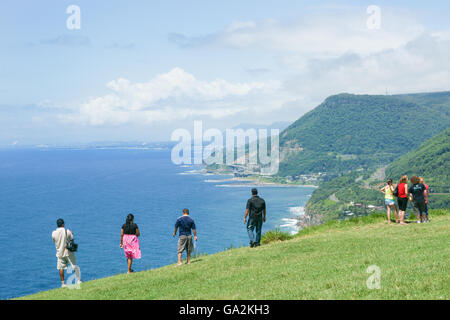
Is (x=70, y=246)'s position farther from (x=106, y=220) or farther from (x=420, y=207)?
(x=106, y=220)

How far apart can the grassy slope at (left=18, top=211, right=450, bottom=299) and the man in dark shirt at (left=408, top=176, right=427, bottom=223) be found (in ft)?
3.08

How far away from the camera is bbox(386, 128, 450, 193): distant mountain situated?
13862 centimetres

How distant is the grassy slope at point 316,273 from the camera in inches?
340

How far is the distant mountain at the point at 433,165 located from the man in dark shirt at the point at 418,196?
12712 centimetres

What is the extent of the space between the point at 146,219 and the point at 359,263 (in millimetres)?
116523

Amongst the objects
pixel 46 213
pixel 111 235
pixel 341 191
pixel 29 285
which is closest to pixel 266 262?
pixel 29 285

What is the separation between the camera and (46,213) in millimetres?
127438

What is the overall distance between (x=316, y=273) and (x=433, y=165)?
160656 mm

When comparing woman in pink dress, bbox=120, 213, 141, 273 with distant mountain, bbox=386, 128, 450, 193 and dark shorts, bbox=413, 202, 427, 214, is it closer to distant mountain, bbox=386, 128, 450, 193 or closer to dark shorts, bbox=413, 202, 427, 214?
dark shorts, bbox=413, 202, 427, 214

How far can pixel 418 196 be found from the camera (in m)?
18.1

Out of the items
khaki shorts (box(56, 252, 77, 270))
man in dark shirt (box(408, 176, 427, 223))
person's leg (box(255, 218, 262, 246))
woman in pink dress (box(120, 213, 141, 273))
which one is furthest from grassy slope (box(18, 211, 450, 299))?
khaki shorts (box(56, 252, 77, 270))

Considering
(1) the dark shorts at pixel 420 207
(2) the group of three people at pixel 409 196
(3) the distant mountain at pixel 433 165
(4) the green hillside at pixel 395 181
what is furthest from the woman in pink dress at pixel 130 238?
(3) the distant mountain at pixel 433 165
